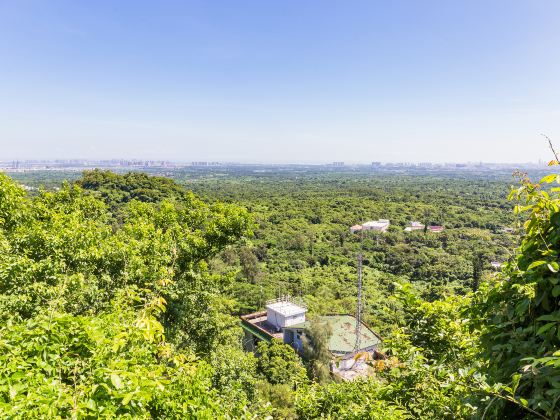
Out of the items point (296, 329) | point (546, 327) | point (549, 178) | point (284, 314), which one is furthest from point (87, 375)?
point (284, 314)

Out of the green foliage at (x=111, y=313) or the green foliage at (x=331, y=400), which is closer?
the green foliage at (x=111, y=313)

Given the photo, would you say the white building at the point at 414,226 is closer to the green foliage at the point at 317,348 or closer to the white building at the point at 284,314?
the white building at the point at 284,314

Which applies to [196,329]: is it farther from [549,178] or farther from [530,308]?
[549,178]

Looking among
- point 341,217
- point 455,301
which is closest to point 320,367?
point 455,301

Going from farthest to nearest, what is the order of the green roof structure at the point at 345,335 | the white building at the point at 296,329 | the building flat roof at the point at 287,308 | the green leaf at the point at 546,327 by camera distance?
the building flat roof at the point at 287,308 < the white building at the point at 296,329 < the green roof structure at the point at 345,335 < the green leaf at the point at 546,327

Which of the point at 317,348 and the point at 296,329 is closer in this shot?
the point at 317,348

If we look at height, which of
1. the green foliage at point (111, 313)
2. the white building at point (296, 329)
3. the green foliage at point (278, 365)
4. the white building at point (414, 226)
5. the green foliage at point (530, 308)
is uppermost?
the green foliage at point (530, 308)

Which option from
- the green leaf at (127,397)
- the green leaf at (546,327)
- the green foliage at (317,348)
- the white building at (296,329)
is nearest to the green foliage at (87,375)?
the green leaf at (127,397)

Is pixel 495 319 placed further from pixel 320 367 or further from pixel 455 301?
pixel 320 367
